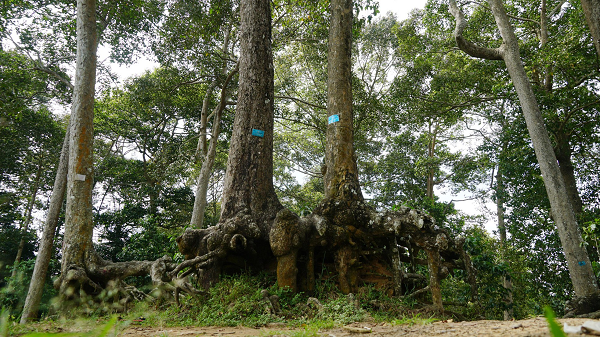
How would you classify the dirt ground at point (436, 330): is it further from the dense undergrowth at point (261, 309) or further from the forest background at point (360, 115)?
the forest background at point (360, 115)

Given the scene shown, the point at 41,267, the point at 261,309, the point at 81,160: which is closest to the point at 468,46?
the point at 261,309

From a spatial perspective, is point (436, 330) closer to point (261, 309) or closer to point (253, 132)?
point (261, 309)

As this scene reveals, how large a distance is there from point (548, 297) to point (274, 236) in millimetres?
8947

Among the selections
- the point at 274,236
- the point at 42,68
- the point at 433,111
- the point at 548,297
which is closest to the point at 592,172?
the point at 548,297

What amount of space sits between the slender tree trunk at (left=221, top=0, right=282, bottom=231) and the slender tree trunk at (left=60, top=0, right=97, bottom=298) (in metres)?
2.46

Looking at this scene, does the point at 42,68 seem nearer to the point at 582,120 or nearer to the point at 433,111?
the point at 433,111

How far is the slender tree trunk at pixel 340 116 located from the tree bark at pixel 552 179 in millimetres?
3436

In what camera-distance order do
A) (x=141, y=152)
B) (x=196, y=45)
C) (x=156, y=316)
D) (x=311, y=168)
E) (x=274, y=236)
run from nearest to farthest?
(x=156, y=316) → (x=274, y=236) → (x=196, y=45) → (x=141, y=152) → (x=311, y=168)

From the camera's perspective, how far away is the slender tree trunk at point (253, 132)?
5281 millimetres

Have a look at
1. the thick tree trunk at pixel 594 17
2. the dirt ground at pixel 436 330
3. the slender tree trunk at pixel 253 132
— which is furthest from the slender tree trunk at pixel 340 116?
the thick tree trunk at pixel 594 17

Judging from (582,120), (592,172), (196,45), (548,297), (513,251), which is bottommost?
(548,297)

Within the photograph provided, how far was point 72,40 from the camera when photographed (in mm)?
9812

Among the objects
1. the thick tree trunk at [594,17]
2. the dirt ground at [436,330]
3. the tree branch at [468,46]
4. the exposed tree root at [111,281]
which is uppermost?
the tree branch at [468,46]

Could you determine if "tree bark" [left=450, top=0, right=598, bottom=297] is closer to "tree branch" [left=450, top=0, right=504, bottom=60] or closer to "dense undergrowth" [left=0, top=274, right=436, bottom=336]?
"tree branch" [left=450, top=0, right=504, bottom=60]
